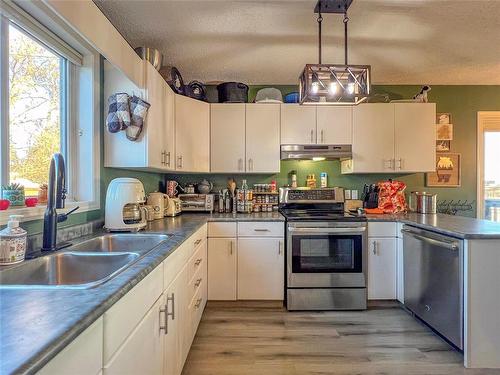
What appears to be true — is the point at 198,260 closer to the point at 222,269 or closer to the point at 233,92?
the point at 222,269

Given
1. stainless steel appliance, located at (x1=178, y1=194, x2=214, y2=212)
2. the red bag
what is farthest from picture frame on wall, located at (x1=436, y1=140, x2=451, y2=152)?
stainless steel appliance, located at (x1=178, y1=194, x2=214, y2=212)

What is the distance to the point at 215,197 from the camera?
3.57 metres

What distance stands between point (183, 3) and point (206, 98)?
1423 mm

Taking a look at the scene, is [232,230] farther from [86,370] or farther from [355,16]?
[86,370]

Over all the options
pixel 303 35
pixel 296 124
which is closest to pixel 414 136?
pixel 296 124

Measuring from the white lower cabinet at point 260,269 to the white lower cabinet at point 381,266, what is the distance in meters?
0.85

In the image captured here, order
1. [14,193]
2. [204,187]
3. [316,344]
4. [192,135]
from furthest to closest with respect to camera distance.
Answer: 1. [204,187]
2. [192,135]
3. [316,344]
4. [14,193]

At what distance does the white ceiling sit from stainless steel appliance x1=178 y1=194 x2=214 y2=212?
1.30m

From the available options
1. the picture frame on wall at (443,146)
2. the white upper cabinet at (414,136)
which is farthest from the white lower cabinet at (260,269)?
the picture frame on wall at (443,146)

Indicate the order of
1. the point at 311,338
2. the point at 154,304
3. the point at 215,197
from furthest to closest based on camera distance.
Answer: the point at 215,197, the point at 311,338, the point at 154,304

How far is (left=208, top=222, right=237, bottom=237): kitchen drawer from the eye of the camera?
2.98m

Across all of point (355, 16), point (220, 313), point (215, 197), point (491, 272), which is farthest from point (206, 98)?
point (491, 272)

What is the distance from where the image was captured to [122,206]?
207cm

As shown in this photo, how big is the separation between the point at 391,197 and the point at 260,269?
167cm
